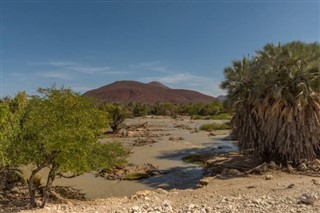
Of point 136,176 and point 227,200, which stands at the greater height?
point 227,200

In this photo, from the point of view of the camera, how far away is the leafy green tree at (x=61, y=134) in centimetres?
1355

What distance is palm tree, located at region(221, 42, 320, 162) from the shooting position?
21.5 m

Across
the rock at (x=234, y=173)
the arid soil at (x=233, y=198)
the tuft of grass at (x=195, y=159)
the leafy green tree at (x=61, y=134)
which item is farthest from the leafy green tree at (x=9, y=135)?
the tuft of grass at (x=195, y=159)

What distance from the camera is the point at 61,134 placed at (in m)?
13.1

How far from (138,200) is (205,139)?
30.1 meters

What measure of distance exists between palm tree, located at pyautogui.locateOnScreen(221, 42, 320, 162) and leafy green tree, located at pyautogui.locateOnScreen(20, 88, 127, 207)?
11.3 metres

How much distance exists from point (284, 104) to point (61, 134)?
47.4ft

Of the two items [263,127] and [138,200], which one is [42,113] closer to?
[138,200]

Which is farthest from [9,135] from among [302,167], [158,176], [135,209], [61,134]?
[302,167]

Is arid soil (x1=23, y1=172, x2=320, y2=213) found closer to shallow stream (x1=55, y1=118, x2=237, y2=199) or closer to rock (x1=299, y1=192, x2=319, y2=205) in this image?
rock (x1=299, y1=192, x2=319, y2=205)

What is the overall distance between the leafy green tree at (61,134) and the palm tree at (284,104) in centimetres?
1133

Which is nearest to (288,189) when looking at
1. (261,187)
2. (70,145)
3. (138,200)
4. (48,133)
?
(261,187)

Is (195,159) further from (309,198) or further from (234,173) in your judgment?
(309,198)

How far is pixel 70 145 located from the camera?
1354cm
